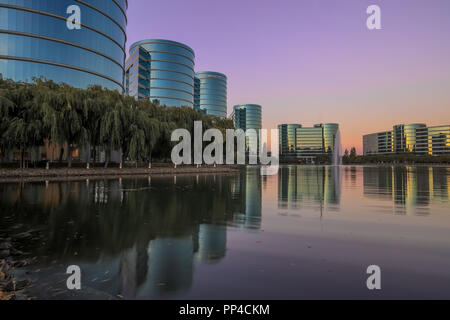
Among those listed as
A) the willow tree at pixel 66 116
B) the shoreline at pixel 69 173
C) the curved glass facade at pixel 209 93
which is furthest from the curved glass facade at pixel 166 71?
the willow tree at pixel 66 116

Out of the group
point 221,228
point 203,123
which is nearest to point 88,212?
point 221,228

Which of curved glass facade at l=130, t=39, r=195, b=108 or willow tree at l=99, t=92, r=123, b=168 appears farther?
curved glass facade at l=130, t=39, r=195, b=108

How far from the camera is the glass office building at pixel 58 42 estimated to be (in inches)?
1774

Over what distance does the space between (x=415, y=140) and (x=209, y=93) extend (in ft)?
381

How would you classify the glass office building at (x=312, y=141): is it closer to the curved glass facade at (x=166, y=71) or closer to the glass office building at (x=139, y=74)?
the curved glass facade at (x=166, y=71)

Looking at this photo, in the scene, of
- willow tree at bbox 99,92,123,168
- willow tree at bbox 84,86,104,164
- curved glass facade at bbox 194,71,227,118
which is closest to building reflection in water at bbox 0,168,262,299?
willow tree at bbox 99,92,123,168

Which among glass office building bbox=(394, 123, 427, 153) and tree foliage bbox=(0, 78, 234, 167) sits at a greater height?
glass office building bbox=(394, 123, 427, 153)

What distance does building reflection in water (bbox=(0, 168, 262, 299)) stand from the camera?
150 inches

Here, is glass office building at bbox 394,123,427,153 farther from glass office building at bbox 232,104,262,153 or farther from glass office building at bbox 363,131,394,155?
glass office building at bbox 232,104,262,153

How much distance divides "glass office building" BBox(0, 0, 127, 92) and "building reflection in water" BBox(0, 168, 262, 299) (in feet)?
140

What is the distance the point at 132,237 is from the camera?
5.84 metres

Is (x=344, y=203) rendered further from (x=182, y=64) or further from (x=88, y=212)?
(x=182, y=64)

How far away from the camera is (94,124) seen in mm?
28797
